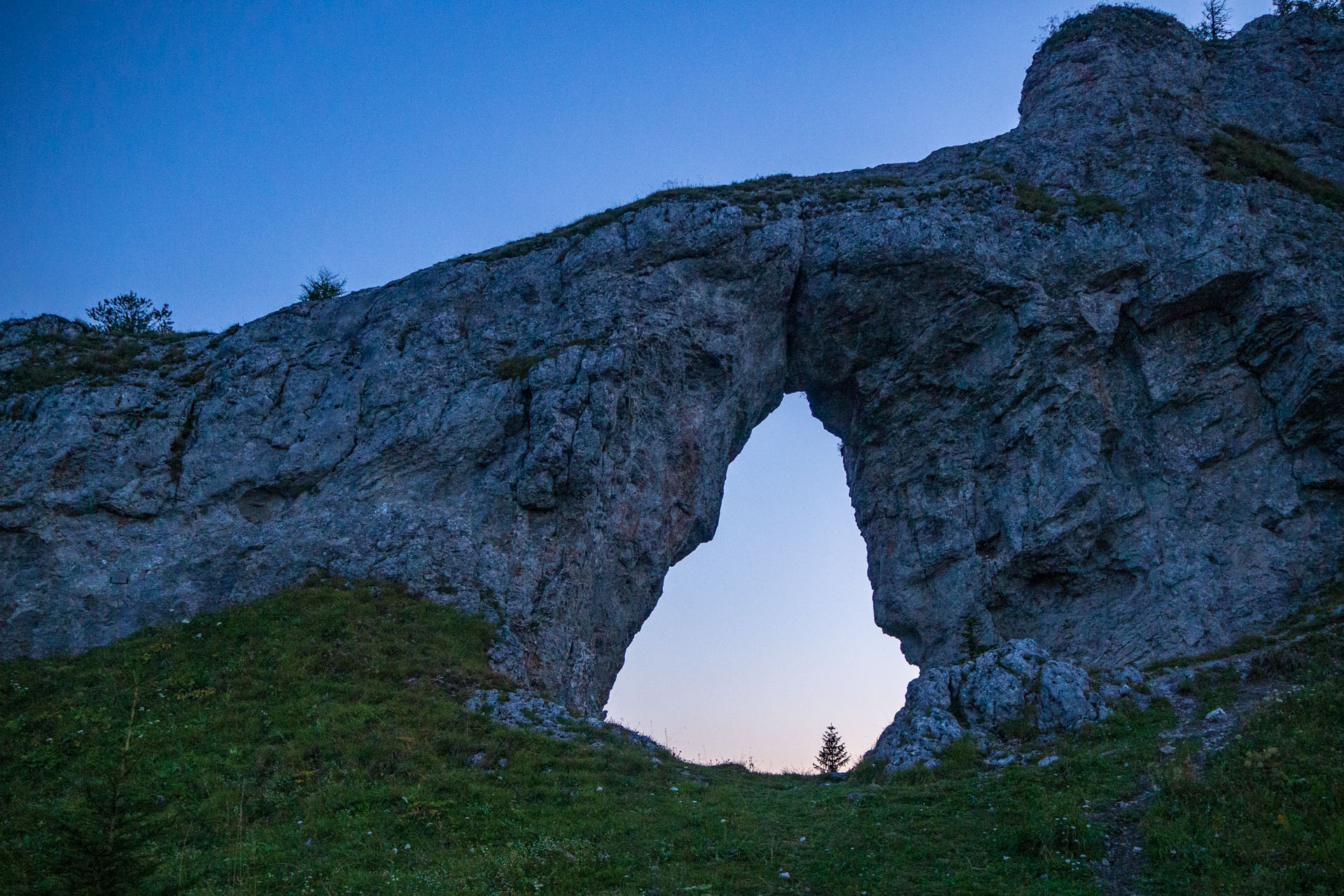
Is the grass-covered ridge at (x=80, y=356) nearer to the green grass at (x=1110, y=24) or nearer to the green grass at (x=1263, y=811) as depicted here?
the green grass at (x=1263, y=811)

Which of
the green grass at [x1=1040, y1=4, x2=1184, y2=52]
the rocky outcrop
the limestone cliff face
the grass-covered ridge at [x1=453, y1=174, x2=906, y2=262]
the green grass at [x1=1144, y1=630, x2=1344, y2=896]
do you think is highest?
the green grass at [x1=1040, y1=4, x2=1184, y2=52]

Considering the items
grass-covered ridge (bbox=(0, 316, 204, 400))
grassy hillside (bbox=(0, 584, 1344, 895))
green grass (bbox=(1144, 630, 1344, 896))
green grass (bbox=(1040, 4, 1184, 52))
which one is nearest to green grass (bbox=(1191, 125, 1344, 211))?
green grass (bbox=(1040, 4, 1184, 52))

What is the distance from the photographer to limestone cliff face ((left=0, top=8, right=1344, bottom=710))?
2436 centimetres

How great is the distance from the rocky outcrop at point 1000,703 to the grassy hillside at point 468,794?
791 millimetres

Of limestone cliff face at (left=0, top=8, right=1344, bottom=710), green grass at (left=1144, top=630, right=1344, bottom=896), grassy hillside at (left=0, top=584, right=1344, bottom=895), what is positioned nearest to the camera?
green grass at (left=1144, top=630, right=1344, bottom=896)

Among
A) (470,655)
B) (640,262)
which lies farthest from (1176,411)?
(470,655)

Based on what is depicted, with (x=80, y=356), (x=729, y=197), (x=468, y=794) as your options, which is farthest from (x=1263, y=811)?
(x=80, y=356)

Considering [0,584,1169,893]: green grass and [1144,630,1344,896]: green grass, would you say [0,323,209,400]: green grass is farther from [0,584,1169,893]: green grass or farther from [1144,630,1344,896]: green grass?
[1144,630,1344,896]: green grass

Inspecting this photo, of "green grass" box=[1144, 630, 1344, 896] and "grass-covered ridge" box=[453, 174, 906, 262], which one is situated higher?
"grass-covered ridge" box=[453, 174, 906, 262]

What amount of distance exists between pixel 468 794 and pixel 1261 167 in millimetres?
31499

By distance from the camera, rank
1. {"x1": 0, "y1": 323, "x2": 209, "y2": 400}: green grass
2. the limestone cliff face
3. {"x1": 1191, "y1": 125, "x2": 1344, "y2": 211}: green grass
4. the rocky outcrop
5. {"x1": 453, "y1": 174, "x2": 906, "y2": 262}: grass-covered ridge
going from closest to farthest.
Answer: the rocky outcrop → the limestone cliff face → {"x1": 0, "y1": 323, "x2": 209, "y2": 400}: green grass → {"x1": 1191, "y1": 125, "x2": 1344, "y2": 211}: green grass → {"x1": 453, "y1": 174, "x2": 906, "y2": 262}: grass-covered ridge

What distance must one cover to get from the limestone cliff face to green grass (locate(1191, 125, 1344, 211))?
16cm

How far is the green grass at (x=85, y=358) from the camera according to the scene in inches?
1057

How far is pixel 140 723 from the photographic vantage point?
18.1 meters
